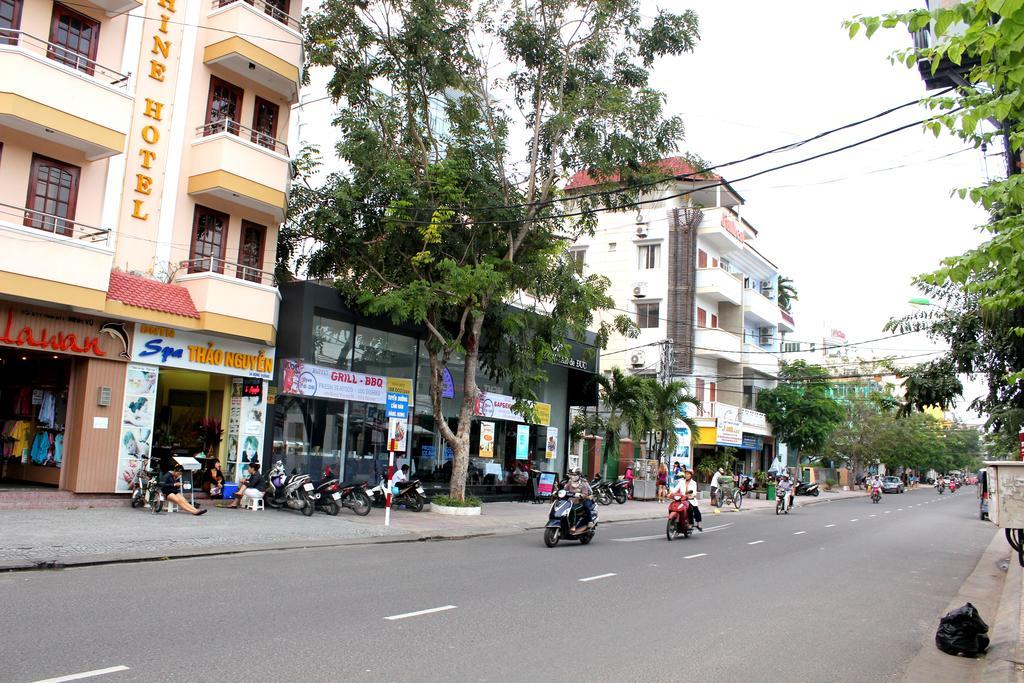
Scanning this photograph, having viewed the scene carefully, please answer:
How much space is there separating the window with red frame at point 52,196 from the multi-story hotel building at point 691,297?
89.8 ft

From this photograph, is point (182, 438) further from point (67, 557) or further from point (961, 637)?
point (961, 637)

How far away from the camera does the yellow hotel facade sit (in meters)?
15.6

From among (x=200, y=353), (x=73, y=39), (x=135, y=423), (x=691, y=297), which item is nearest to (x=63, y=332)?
(x=135, y=423)

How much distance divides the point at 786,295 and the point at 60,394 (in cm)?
5515

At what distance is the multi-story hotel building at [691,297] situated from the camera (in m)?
44.0

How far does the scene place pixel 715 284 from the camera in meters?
44.3

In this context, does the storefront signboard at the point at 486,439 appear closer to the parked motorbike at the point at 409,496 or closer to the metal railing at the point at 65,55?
the parked motorbike at the point at 409,496

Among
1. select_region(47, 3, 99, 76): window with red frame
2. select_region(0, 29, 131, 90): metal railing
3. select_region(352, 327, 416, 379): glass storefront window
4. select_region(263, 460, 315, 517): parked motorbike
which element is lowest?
select_region(263, 460, 315, 517): parked motorbike

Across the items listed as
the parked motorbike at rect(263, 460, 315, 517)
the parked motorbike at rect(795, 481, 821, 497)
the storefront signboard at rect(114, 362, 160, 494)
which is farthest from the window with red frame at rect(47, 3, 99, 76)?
the parked motorbike at rect(795, 481, 821, 497)

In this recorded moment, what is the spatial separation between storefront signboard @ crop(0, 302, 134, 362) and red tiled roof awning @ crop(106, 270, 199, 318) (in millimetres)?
723

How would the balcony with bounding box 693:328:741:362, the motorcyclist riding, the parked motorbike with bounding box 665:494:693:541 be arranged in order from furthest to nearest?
the balcony with bounding box 693:328:741:362 → the parked motorbike with bounding box 665:494:693:541 → the motorcyclist riding

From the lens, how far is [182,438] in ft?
64.3

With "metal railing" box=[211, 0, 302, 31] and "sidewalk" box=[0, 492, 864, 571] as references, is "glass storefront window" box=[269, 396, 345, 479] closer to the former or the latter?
"sidewalk" box=[0, 492, 864, 571]

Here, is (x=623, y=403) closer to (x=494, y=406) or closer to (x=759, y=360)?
(x=494, y=406)
